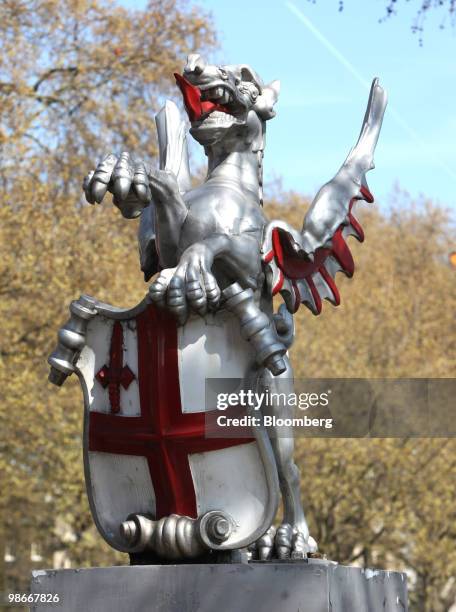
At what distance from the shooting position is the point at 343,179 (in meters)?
6.33

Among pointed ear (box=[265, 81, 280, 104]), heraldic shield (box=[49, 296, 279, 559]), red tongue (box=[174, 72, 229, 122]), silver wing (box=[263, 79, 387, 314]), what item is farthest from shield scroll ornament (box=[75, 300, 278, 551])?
pointed ear (box=[265, 81, 280, 104])

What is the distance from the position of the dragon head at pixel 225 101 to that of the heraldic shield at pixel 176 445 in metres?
1.05

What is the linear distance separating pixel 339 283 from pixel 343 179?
20493mm

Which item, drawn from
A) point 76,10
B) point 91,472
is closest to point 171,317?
point 91,472

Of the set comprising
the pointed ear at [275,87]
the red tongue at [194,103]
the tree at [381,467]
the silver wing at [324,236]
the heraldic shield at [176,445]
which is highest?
the tree at [381,467]

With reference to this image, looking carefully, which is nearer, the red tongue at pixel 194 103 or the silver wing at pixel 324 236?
the red tongue at pixel 194 103

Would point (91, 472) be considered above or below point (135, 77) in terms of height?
below

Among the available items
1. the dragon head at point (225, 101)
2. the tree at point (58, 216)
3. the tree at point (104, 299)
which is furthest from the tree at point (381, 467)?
the dragon head at point (225, 101)

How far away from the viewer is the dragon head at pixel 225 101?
5.88m

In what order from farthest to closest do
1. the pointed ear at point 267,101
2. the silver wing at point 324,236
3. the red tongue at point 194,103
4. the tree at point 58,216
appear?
the tree at point 58,216 → the pointed ear at point 267,101 → the silver wing at point 324,236 → the red tongue at point 194,103

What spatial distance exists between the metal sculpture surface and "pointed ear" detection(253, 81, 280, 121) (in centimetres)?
8

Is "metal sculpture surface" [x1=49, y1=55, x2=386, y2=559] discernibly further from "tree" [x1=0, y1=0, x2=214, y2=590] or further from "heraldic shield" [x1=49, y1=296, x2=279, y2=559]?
"tree" [x1=0, y1=0, x2=214, y2=590]

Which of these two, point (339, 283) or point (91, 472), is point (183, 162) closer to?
point (91, 472)

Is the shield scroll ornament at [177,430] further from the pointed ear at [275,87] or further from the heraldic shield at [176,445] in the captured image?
the pointed ear at [275,87]
